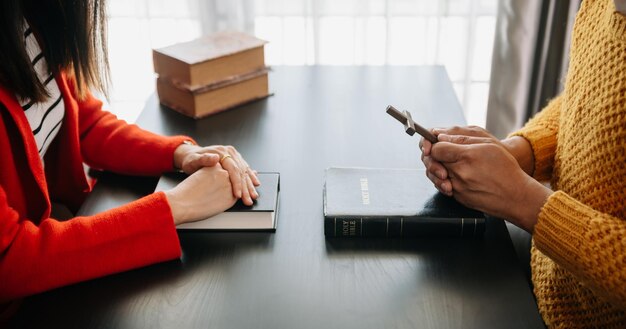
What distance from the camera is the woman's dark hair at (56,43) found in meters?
0.91

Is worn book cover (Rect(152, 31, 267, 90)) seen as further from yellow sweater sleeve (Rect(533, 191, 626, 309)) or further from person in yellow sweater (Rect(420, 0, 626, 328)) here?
yellow sweater sleeve (Rect(533, 191, 626, 309))

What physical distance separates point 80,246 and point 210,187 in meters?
0.21

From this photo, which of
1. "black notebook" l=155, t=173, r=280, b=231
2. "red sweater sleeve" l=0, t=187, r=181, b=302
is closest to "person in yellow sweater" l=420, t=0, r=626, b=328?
"black notebook" l=155, t=173, r=280, b=231

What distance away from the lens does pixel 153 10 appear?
7.22 ft

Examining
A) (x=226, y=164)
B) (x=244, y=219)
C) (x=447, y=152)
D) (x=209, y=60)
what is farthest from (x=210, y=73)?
(x=447, y=152)

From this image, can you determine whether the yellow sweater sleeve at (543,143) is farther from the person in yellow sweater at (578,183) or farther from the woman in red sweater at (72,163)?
the woman in red sweater at (72,163)

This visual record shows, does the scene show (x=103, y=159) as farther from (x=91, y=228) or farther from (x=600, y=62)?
(x=600, y=62)

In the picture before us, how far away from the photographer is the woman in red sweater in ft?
2.69

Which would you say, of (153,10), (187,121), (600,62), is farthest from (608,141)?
(153,10)

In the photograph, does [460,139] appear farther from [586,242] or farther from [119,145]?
[119,145]

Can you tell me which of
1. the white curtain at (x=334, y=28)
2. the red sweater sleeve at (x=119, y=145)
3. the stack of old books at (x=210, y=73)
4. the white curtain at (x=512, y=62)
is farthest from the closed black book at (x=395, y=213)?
the white curtain at (x=334, y=28)

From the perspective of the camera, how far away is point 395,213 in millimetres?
897

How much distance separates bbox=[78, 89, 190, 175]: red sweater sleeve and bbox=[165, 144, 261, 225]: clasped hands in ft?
0.29

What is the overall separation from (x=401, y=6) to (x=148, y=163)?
1.34 meters
